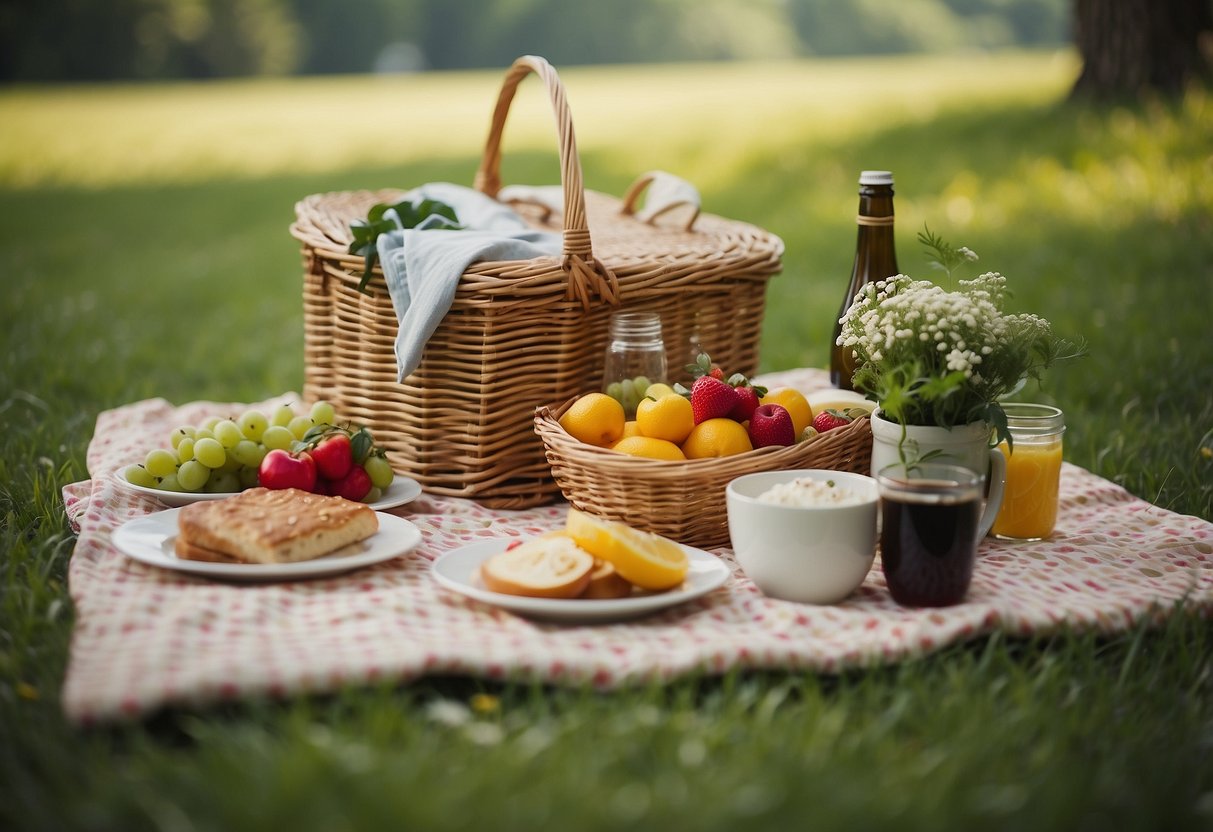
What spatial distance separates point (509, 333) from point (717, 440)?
22.1 inches

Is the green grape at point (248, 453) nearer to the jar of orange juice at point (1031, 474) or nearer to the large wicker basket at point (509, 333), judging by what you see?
the large wicker basket at point (509, 333)

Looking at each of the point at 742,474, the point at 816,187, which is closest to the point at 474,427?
the point at 742,474

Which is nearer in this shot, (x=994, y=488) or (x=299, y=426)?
(x=994, y=488)

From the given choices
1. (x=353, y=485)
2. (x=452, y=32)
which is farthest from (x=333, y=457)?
(x=452, y=32)

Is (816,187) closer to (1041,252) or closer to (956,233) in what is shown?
(956,233)

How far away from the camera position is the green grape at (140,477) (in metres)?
2.53

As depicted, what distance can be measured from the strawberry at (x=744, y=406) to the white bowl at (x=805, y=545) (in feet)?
1.09

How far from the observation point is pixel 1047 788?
152 centimetres

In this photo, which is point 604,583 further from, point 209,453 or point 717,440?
point 209,453

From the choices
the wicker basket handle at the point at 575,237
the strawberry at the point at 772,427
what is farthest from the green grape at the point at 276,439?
the strawberry at the point at 772,427

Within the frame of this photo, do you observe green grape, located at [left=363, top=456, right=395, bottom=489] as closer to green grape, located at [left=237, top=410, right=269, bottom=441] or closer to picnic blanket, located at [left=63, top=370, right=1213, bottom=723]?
picnic blanket, located at [left=63, top=370, right=1213, bottom=723]

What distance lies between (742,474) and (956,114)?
6.54 m

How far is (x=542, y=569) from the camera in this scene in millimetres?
2014

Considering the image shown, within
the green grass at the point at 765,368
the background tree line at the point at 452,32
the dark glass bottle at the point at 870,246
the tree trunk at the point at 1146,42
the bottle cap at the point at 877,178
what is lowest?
the green grass at the point at 765,368
